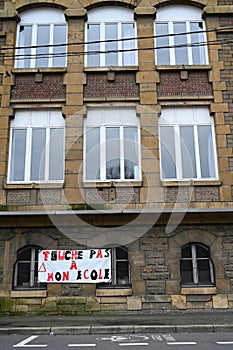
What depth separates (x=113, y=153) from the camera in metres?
12.6

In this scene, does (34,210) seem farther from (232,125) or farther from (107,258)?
(232,125)

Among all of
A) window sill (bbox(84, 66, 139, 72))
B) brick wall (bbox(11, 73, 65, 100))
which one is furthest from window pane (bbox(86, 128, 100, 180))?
window sill (bbox(84, 66, 139, 72))

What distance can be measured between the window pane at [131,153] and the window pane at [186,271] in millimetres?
3095

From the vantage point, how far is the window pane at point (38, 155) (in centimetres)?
1239

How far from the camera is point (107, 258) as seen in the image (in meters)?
11.5

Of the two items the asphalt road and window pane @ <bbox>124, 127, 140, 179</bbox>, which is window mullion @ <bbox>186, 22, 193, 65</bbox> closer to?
window pane @ <bbox>124, 127, 140, 179</bbox>

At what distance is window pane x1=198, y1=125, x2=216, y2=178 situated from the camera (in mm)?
12387

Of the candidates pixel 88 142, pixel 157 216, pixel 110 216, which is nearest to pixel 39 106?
pixel 88 142

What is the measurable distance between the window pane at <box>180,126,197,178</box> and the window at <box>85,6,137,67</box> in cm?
312

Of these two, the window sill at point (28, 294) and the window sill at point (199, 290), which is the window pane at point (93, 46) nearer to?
the window sill at point (28, 294)

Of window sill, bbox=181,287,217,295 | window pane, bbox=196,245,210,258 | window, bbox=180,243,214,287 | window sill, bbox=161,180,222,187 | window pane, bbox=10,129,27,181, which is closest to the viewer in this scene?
window sill, bbox=181,287,217,295

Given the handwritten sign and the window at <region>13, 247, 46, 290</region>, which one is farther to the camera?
the window at <region>13, 247, 46, 290</region>

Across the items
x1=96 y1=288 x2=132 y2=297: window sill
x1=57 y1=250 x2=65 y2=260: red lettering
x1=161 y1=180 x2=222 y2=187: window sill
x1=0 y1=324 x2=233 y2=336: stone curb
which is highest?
x1=161 y1=180 x2=222 y2=187: window sill

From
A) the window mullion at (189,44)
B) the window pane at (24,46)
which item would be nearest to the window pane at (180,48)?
the window mullion at (189,44)
